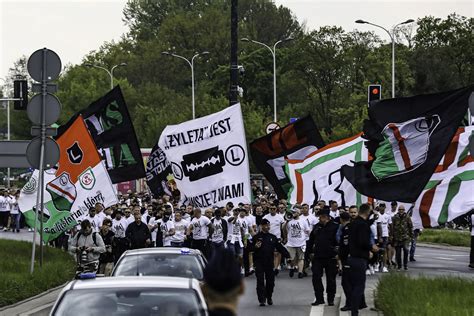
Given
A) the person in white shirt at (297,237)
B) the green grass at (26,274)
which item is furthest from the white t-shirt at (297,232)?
the green grass at (26,274)

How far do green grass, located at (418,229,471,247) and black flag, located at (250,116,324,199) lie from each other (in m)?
11.9

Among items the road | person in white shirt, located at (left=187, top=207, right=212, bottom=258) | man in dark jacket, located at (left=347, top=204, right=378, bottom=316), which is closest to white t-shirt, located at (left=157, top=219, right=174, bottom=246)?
person in white shirt, located at (left=187, top=207, right=212, bottom=258)

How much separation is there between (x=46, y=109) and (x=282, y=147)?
9.49 m

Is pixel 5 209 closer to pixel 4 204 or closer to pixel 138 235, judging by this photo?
pixel 4 204

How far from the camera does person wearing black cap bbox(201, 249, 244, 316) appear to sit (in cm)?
547

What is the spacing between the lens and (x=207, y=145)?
26.2 metres

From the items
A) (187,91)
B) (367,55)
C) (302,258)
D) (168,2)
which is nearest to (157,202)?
(302,258)

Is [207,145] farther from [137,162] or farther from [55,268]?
[55,268]

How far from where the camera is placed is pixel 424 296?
1498 centimetres

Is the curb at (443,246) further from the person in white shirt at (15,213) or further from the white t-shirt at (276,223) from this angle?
the person in white shirt at (15,213)

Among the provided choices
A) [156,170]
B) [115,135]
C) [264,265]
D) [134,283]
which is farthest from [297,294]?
[134,283]

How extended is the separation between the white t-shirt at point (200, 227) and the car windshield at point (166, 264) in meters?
10.1

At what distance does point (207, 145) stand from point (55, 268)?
18.7 ft

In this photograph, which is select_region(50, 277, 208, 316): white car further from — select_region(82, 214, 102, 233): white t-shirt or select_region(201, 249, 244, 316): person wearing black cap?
select_region(82, 214, 102, 233): white t-shirt
